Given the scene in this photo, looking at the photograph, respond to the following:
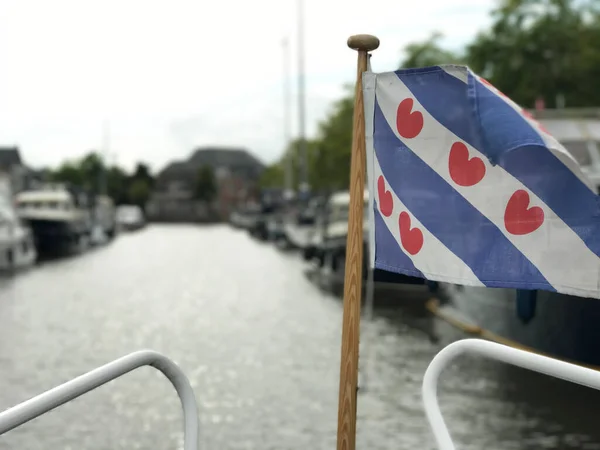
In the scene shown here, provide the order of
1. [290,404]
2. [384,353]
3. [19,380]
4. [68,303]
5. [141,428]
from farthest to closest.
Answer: [68,303]
[384,353]
[19,380]
[290,404]
[141,428]

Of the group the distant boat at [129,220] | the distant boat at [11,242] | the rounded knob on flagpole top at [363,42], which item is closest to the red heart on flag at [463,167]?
the rounded knob on flagpole top at [363,42]

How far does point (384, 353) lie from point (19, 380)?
4565 mm

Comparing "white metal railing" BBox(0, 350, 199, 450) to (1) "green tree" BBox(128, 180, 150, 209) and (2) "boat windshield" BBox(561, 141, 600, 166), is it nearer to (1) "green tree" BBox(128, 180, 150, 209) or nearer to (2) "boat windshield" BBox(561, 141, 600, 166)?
(2) "boat windshield" BBox(561, 141, 600, 166)

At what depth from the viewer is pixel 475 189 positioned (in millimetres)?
4461

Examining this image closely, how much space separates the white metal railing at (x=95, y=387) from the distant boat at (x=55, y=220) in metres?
32.8

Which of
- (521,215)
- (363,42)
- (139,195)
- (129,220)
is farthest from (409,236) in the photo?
(139,195)

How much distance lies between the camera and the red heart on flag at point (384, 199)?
4703 millimetres

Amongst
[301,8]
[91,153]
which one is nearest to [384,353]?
[301,8]

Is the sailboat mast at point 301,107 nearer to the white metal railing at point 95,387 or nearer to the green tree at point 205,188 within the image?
the white metal railing at point 95,387

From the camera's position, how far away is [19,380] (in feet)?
34.6

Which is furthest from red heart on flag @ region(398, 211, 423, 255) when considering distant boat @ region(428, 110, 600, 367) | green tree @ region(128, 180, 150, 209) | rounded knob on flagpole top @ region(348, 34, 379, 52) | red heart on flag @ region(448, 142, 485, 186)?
green tree @ region(128, 180, 150, 209)

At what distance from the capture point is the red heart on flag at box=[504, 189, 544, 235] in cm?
438

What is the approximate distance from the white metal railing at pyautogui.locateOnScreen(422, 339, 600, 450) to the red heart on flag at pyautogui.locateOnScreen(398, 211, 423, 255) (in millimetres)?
977

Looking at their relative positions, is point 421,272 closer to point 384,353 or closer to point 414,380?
point 414,380
